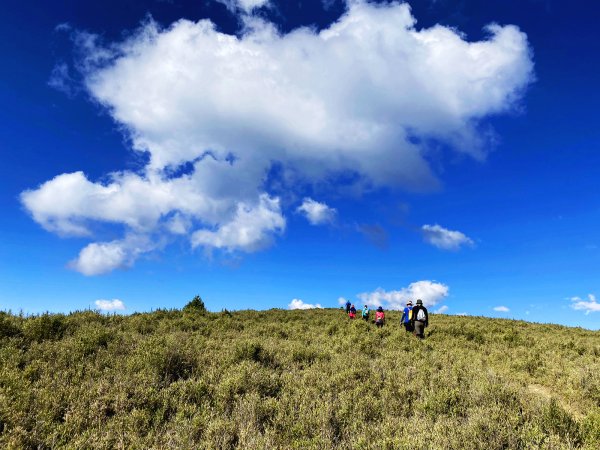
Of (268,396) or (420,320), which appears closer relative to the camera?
(268,396)

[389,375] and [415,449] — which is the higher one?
[389,375]

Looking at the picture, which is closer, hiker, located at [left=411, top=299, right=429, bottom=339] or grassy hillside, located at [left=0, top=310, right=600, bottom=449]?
grassy hillside, located at [left=0, top=310, right=600, bottom=449]

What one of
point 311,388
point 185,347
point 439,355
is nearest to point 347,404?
point 311,388

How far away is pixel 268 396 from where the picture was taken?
7.55 metres

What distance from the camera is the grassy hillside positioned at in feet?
18.6

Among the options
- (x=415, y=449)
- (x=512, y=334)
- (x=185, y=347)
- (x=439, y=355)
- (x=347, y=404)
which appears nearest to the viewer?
(x=415, y=449)

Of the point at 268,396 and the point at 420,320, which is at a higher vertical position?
the point at 420,320

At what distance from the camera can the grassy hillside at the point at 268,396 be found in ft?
18.6

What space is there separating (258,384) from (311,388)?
1.19 metres

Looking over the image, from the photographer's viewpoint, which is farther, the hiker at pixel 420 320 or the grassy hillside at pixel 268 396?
the hiker at pixel 420 320

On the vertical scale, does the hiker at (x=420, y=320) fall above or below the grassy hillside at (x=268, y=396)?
above

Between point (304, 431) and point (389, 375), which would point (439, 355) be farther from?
point (304, 431)

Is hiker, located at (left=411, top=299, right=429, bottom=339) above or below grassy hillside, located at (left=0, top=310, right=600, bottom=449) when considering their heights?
above

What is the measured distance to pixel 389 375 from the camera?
8984mm
